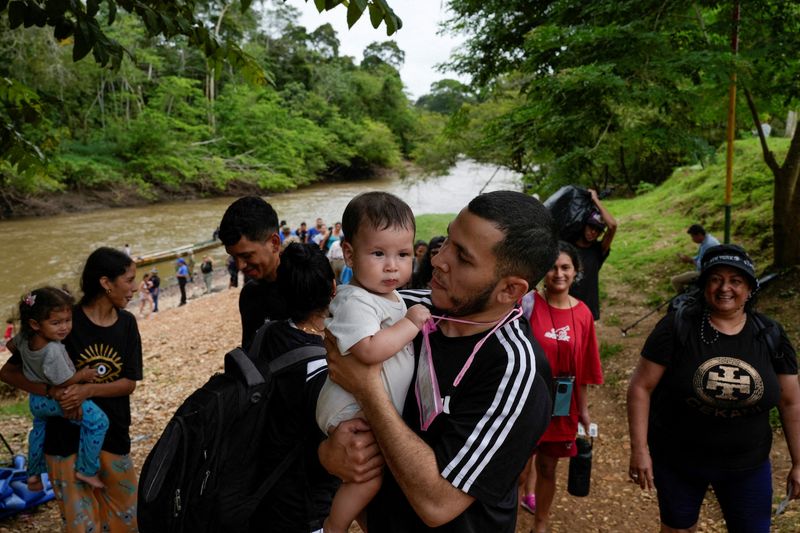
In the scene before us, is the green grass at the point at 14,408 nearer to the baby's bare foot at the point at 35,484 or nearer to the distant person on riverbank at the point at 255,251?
the baby's bare foot at the point at 35,484

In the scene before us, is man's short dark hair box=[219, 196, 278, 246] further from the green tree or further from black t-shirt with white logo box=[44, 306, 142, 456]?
the green tree

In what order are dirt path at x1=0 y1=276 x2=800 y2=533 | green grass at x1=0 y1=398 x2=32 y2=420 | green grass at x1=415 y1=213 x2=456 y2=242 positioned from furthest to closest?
1. green grass at x1=415 y1=213 x2=456 y2=242
2. green grass at x1=0 y1=398 x2=32 y2=420
3. dirt path at x1=0 y1=276 x2=800 y2=533

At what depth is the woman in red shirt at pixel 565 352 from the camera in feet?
10.4

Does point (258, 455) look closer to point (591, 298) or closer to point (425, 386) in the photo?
point (425, 386)

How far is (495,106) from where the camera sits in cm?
1725

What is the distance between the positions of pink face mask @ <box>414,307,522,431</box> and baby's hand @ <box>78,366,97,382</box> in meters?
2.20

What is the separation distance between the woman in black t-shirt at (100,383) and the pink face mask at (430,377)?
212cm

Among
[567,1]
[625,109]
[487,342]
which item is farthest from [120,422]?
[567,1]

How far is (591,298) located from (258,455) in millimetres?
3802

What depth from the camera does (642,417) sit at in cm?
253

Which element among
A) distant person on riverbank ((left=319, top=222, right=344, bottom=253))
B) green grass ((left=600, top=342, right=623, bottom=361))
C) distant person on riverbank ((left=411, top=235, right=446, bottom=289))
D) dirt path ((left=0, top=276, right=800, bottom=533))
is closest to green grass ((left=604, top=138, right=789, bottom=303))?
dirt path ((left=0, top=276, right=800, bottom=533))

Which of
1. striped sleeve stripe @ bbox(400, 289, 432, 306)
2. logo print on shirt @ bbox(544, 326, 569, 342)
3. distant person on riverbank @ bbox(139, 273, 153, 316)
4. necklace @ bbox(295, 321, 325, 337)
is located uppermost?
striped sleeve stripe @ bbox(400, 289, 432, 306)

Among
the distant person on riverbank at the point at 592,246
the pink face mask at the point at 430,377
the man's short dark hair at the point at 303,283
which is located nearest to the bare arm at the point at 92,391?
the man's short dark hair at the point at 303,283

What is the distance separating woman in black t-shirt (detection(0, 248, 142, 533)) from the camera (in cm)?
285
